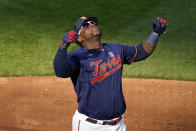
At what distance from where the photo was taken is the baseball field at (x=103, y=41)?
276 inches

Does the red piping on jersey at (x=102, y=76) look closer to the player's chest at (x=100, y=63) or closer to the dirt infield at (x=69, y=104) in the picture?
the player's chest at (x=100, y=63)

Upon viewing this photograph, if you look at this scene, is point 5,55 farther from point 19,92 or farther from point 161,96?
point 161,96

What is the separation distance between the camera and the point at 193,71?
9219 millimetres

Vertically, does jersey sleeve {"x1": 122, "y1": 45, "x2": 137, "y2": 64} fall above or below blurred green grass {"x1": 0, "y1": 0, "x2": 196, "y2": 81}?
above

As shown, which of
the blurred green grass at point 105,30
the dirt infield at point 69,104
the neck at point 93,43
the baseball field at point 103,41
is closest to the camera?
the neck at point 93,43

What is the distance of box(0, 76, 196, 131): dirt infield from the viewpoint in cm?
671

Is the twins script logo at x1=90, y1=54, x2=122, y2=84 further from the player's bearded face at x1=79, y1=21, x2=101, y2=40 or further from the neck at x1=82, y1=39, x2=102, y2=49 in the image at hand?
the player's bearded face at x1=79, y1=21, x2=101, y2=40

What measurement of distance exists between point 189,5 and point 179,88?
21.1ft

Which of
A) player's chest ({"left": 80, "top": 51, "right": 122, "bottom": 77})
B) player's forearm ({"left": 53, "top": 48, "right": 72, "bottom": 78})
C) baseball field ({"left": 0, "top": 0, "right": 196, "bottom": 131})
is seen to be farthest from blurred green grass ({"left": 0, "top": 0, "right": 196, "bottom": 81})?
player's forearm ({"left": 53, "top": 48, "right": 72, "bottom": 78})

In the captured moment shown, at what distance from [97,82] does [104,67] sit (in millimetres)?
206

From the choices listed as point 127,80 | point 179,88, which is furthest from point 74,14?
point 179,88

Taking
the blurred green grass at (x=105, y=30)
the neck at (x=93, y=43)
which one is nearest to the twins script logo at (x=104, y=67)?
the neck at (x=93, y=43)

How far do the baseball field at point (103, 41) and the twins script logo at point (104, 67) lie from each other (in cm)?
278

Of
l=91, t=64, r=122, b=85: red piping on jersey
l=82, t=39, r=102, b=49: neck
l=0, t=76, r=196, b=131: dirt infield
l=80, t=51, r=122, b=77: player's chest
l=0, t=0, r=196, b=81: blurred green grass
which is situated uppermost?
l=82, t=39, r=102, b=49: neck
